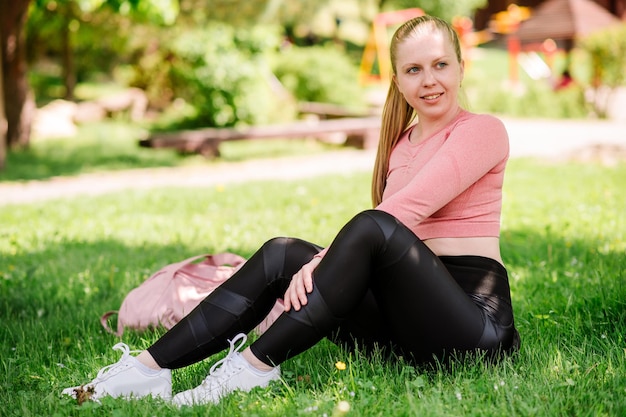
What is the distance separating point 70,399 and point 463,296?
4.65 feet

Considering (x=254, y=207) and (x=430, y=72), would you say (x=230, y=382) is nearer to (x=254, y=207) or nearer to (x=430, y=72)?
(x=430, y=72)

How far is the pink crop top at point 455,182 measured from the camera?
2518 mm

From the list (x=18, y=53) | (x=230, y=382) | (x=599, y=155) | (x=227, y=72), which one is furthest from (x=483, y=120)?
(x=18, y=53)

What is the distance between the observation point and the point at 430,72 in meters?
2.71

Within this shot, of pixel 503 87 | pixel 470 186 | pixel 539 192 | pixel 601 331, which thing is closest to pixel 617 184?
pixel 539 192

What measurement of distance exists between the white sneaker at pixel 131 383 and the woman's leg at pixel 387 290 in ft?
1.41

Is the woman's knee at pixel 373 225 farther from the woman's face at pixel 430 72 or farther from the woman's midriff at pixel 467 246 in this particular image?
the woman's face at pixel 430 72

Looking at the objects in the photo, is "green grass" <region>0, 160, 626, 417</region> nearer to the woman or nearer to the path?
the woman

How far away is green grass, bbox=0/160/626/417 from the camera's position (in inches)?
94.6

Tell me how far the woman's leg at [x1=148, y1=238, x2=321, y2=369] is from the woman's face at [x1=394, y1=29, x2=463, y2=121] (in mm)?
716

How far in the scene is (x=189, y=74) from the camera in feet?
42.2

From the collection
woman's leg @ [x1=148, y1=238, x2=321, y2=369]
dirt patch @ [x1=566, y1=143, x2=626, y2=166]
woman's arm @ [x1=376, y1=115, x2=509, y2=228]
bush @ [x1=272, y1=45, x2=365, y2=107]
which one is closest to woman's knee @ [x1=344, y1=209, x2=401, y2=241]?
woman's arm @ [x1=376, y1=115, x2=509, y2=228]

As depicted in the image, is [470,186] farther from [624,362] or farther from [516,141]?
[516,141]

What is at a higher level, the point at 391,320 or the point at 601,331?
the point at 391,320
